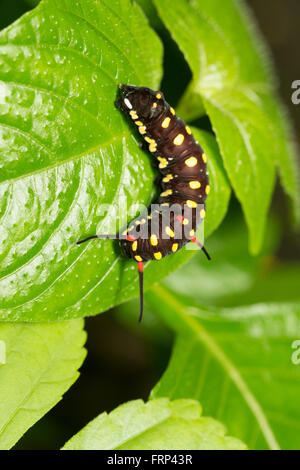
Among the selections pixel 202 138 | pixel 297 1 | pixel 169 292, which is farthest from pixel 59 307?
pixel 297 1

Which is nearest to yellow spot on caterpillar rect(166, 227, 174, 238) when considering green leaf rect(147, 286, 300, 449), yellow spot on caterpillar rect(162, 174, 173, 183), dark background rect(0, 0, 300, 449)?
yellow spot on caterpillar rect(162, 174, 173, 183)

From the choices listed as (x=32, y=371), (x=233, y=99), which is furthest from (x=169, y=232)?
(x=233, y=99)

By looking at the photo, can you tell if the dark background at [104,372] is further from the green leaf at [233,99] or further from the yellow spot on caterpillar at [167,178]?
the yellow spot on caterpillar at [167,178]

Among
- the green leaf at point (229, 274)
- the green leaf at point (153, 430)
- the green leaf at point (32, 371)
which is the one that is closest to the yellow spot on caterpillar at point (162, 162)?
the green leaf at point (32, 371)

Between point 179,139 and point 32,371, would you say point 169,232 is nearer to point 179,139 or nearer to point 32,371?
point 179,139

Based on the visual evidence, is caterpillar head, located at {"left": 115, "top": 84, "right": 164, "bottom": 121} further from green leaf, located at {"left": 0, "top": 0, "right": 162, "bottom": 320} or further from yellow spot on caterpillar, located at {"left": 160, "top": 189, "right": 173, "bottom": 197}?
yellow spot on caterpillar, located at {"left": 160, "top": 189, "right": 173, "bottom": 197}

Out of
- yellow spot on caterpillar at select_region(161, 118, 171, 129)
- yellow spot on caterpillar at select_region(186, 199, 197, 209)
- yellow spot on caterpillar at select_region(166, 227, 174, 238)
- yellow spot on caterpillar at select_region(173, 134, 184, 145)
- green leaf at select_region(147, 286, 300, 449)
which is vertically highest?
yellow spot on caterpillar at select_region(161, 118, 171, 129)
